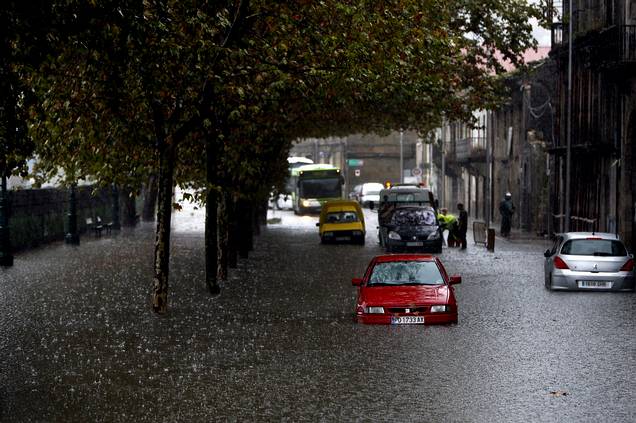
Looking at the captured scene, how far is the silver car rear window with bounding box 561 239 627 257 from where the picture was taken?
92.6ft

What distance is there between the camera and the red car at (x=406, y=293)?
20.6 meters

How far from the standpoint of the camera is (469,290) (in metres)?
28.8

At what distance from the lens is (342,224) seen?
169ft

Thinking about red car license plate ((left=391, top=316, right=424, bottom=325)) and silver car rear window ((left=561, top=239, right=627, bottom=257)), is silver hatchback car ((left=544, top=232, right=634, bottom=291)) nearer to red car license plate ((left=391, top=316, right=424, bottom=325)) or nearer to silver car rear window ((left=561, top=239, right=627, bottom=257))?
silver car rear window ((left=561, top=239, right=627, bottom=257))

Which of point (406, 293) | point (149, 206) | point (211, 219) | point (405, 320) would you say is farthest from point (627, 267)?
point (149, 206)

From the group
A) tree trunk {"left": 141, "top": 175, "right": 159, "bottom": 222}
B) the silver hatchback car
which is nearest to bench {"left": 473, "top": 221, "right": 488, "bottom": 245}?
the silver hatchback car

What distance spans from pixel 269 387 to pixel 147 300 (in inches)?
483

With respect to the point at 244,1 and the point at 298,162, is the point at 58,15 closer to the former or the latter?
the point at 244,1

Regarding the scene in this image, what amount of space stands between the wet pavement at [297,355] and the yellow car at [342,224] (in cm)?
1893

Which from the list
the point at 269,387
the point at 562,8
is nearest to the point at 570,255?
the point at 269,387

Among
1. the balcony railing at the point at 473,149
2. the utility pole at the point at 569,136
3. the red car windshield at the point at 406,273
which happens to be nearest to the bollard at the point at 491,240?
the utility pole at the point at 569,136

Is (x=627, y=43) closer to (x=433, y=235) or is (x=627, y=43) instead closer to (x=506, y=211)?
(x=433, y=235)

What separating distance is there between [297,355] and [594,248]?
12.6 meters

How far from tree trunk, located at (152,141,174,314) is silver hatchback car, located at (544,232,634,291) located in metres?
8.96
